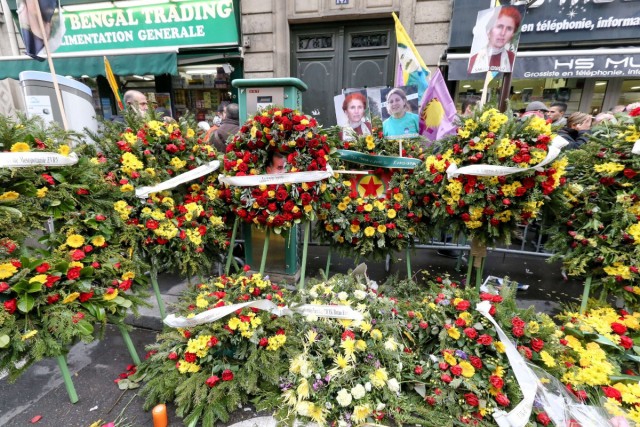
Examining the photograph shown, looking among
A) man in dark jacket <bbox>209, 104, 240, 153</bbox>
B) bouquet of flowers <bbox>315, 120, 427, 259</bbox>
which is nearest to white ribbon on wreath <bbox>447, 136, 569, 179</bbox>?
bouquet of flowers <bbox>315, 120, 427, 259</bbox>

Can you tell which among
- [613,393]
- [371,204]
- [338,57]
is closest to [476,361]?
[613,393]

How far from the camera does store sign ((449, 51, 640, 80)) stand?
5.80m

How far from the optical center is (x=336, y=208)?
10.9 ft

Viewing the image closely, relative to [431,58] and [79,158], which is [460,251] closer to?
[79,158]

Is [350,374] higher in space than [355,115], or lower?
lower

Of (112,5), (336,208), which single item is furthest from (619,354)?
(112,5)

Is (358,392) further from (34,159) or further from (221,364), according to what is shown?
(34,159)

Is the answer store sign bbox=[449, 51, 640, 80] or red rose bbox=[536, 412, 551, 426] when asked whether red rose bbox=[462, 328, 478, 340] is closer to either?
red rose bbox=[536, 412, 551, 426]

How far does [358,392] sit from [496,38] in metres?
3.17

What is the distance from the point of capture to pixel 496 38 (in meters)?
2.99

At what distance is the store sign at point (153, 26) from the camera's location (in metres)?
7.74

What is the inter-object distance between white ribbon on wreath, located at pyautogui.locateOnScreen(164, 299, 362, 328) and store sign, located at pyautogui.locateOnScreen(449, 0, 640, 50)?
6.56m

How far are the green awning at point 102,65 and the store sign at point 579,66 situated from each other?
24.1 ft

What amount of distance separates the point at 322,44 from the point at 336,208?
5707 millimetres
